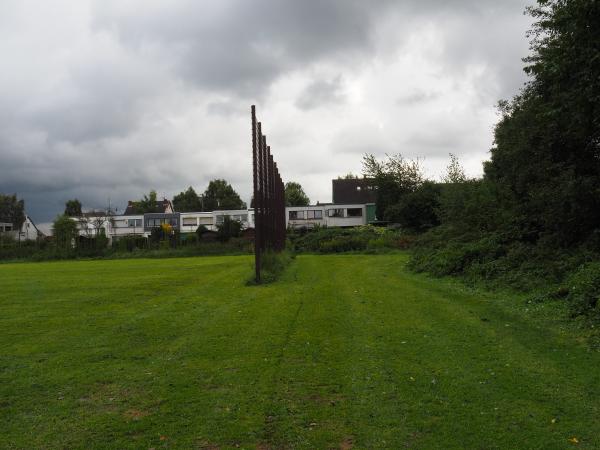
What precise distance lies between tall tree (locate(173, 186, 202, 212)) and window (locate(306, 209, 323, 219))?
4917 centimetres

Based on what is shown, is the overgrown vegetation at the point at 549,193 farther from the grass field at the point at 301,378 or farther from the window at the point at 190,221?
the window at the point at 190,221

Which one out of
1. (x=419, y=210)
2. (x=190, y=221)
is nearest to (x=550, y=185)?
(x=419, y=210)

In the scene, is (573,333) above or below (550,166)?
below

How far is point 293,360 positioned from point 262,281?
8994 mm

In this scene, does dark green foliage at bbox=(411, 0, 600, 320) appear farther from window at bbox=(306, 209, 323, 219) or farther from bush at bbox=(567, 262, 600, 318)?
window at bbox=(306, 209, 323, 219)

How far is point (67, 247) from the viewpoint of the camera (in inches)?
1777

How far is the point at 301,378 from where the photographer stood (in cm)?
555

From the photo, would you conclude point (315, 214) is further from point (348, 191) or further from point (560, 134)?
point (560, 134)

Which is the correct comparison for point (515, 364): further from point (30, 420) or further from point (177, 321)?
point (177, 321)

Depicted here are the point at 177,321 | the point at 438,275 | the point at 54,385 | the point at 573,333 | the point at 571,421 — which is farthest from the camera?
the point at 438,275

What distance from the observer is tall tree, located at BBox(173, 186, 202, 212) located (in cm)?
12219

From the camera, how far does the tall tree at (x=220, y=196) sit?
11969cm

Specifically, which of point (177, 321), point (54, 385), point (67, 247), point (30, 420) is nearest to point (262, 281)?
point (177, 321)

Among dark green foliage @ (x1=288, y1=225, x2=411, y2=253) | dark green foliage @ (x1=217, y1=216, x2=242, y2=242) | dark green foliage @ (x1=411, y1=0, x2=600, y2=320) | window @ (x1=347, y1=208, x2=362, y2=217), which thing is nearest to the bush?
dark green foliage @ (x1=411, y1=0, x2=600, y2=320)
